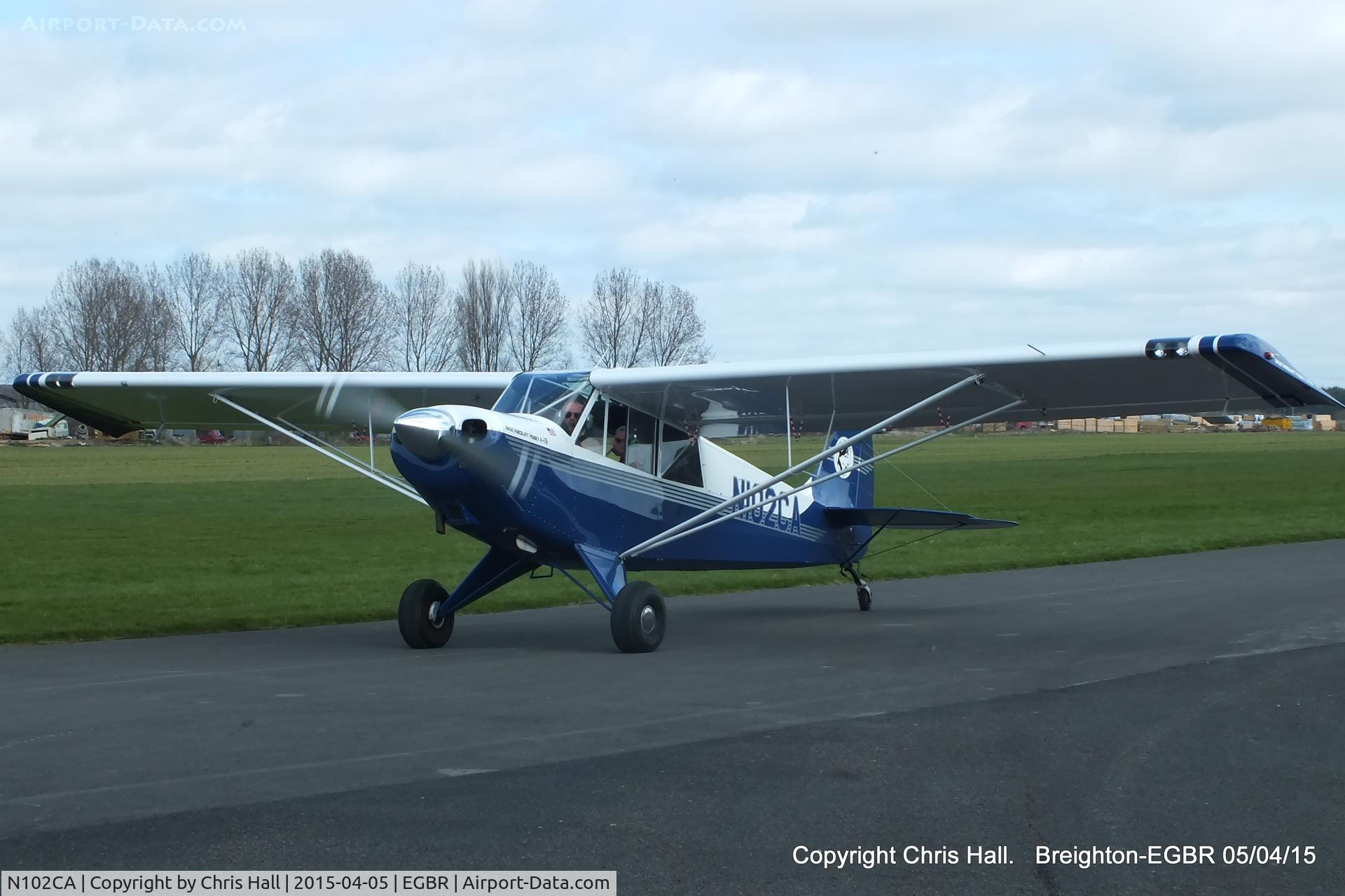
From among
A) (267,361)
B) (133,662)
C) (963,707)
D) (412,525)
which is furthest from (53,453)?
(963,707)

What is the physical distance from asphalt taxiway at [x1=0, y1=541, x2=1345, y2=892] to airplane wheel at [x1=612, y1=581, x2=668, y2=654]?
305 mm

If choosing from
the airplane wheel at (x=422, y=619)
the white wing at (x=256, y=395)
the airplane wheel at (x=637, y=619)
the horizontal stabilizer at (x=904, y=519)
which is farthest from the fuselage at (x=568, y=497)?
the white wing at (x=256, y=395)

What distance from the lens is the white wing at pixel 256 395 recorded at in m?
14.5

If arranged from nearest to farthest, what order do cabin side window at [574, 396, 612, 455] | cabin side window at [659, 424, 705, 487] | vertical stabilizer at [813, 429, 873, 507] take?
cabin side window at [574, 396, 612, 455]
cabin side window at [659, 424, 705, 487]
vertical stabilizer at [813, 429, 873, 507]

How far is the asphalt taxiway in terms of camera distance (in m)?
5.43

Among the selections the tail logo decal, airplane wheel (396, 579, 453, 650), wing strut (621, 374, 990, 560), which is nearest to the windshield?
wing strut (621, 374, 990, 560)

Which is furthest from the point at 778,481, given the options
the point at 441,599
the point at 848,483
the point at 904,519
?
the point at 848,483

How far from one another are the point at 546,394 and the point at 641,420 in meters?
1.35

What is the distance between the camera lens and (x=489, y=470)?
1148 centimetres

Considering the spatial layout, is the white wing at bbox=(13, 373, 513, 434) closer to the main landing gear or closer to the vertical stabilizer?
the main landing gear

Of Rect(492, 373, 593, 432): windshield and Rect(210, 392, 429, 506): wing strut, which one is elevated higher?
Rect(492, 373, 593, 432): windshield

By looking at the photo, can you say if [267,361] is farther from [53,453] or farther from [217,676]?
[217,676]

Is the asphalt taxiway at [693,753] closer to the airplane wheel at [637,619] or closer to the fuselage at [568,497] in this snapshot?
the airplane wheel at [637,619]

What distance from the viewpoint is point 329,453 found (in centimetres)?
1414
